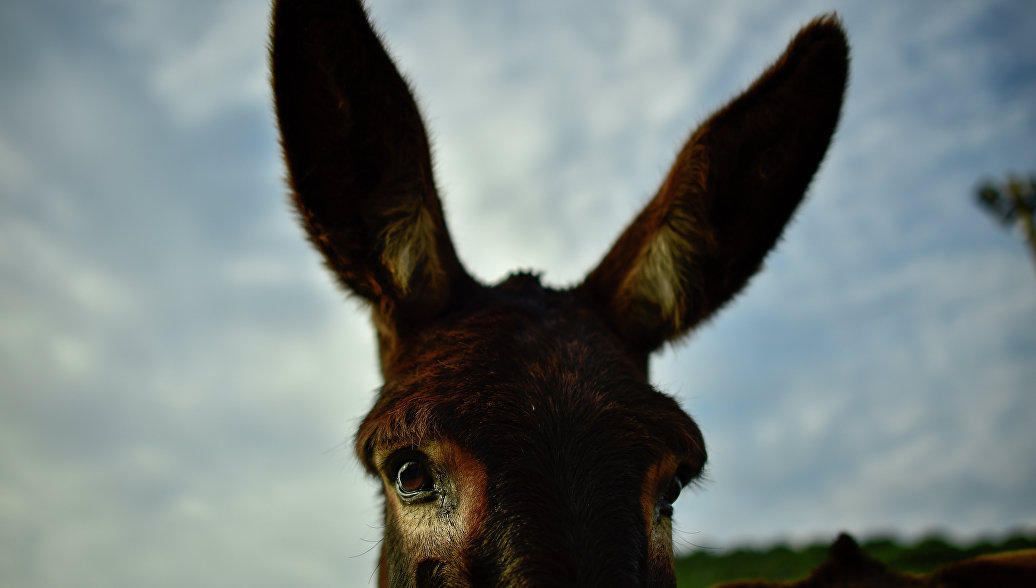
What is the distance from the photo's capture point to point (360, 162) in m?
2.63

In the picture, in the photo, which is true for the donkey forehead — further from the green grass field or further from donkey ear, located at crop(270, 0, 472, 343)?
the green grass field

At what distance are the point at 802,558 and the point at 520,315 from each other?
6.42m

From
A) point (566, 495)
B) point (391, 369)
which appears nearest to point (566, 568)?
point (566, 495)

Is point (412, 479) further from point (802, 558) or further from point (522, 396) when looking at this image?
point (802, 558)

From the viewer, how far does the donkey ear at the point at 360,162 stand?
232 cm

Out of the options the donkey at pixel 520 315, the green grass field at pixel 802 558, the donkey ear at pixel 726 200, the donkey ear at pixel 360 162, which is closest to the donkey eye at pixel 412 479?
the donkey at pixel 520 315

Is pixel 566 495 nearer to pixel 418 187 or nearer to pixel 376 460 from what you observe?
pixel 376 460

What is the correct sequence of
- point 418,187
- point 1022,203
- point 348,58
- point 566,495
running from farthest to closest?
point 1022,203, point 418,187, point 348,58, point 566,495

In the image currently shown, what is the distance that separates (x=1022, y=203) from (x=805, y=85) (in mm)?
19429

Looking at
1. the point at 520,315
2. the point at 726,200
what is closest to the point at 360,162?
the point at 520,315

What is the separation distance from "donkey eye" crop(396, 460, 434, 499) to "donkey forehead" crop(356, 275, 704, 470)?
0.09 metres

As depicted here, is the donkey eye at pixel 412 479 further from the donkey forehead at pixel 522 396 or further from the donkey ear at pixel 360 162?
the donkey ear at pixel 360 162

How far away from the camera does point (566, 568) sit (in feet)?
5.53

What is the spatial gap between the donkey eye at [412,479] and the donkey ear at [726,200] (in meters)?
1.33
